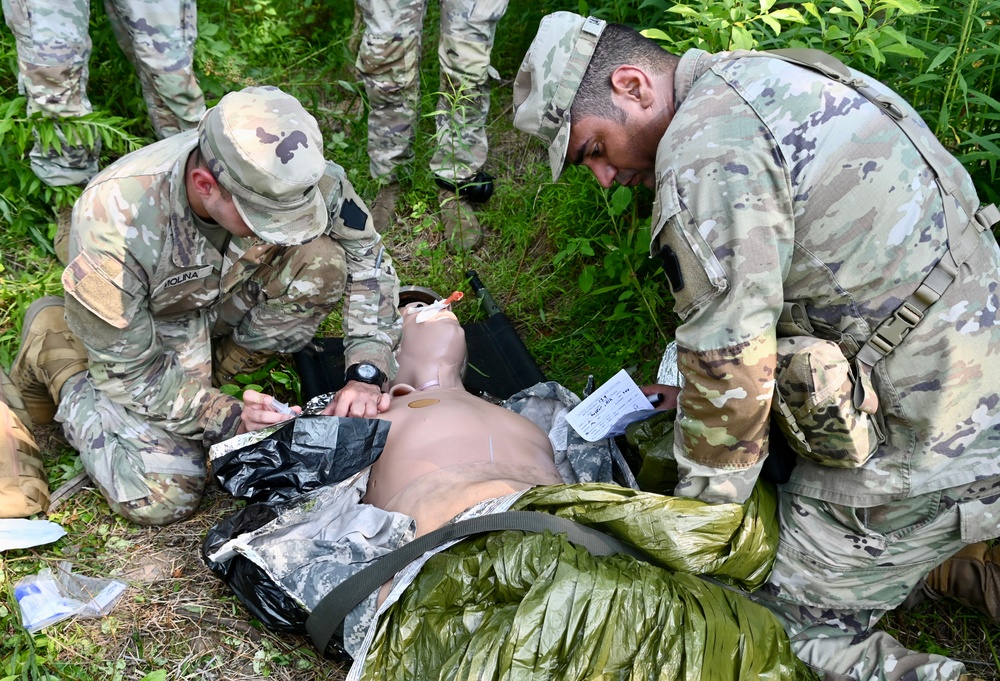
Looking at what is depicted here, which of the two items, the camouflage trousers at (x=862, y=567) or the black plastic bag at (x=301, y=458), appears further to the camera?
the black plastic bag at (x=301, y=458)

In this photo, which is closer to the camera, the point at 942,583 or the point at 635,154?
the point at 635,154

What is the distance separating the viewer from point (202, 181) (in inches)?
114

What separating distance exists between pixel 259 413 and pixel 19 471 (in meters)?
0.98

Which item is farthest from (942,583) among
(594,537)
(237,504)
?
(237,504)

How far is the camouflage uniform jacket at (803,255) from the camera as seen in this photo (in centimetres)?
218

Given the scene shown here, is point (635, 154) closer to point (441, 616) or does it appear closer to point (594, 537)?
point (594, 537)

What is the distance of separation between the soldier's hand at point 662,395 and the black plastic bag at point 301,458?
99cm

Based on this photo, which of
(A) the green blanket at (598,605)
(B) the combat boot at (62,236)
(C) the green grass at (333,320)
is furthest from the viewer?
(B) the combat boot at (62,236)

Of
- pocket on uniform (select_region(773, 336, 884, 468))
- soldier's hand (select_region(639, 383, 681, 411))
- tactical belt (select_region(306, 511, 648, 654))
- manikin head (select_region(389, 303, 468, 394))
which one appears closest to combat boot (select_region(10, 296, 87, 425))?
manikin head (select_region(389, 303, 468, 394))

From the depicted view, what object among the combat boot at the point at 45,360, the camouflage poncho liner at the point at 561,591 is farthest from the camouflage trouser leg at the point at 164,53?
the camouflage poncho liner at the point at 561,591

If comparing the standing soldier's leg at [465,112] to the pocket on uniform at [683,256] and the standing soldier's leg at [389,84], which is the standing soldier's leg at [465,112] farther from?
the pocket on uniform at [683,256]

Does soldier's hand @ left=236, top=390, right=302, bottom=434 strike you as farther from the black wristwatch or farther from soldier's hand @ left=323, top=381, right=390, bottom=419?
the black wristwatch

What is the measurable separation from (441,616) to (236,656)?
2.88 ft

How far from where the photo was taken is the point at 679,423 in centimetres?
248
